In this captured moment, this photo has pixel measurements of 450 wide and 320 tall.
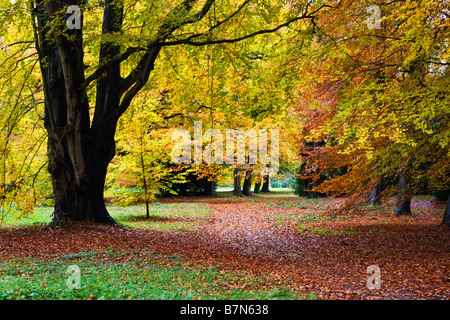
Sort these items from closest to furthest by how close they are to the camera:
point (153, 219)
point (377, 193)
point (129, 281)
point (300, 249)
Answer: point (129, 281) < point (300, 249) < point (153, 219) < point (377, 193)

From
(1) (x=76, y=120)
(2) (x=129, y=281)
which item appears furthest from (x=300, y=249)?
(1) (x=76, y=120)

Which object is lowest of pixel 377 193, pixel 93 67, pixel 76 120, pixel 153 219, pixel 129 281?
pixel 153 219

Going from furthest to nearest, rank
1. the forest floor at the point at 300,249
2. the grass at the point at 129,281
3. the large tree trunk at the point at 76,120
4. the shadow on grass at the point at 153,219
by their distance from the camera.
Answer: the shadow on grass at the point at 153,219, the large tree trunk at the point at 76,120, the forest floor at the point at 300,249, the grass at the point at 129,281

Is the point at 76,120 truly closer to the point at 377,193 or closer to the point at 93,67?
the point at 93,67

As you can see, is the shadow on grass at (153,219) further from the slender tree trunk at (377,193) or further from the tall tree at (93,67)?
the slender tree trunk at (377,193)

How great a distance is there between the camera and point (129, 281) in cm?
554

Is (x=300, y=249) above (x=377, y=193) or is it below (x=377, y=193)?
below

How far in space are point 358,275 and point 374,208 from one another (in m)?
11.1

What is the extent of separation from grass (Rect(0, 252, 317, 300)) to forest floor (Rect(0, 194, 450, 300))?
0.34 meters

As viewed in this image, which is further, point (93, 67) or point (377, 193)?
point (377, 193)

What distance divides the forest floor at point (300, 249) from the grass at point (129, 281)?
34 centimetres

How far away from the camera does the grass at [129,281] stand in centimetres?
489

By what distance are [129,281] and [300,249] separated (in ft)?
16.5

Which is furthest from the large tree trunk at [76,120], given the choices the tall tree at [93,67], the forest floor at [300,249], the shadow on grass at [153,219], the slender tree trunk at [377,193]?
the slender tree trunk at [377,193]
